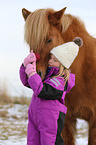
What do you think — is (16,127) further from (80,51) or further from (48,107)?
(48,107)

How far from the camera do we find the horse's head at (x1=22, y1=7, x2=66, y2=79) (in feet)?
7.43

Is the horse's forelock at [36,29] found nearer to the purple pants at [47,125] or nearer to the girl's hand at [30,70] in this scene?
the girl's hand at [30,70]

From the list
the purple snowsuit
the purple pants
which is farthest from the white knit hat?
Result: the purple pants

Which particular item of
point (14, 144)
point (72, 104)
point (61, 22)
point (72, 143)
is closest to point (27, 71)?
point (61, 22)

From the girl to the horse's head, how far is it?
0.26ft

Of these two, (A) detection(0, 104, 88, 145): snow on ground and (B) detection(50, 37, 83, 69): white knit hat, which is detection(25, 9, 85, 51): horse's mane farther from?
(A) detection(0, 104, 88, 145): snow on ground

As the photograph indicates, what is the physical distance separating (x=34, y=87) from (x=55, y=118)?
14.5 inches

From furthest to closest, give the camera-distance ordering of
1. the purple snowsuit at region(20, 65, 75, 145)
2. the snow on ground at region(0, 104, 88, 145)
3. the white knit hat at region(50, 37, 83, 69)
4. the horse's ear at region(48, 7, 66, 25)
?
the snow on ground at region(0, 104, 88, 145), the horse's ear at region(48, 7, 66, 25), the white knit hat at region(50, 37, 83, 69), the purple snowsuit at region(20, 65, 75, 145)

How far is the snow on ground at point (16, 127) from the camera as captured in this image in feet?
13.4

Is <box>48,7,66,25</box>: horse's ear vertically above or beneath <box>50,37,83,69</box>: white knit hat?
above

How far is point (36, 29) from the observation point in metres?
2.30

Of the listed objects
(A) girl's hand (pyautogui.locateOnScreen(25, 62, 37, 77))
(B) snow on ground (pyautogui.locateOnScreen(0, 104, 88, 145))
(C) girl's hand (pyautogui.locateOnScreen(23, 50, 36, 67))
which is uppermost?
(C) girl's hand (pyautogui.locateOnScreen(23, 50, 36, 67))

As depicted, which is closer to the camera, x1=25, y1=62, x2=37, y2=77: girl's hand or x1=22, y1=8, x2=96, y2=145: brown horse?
x1=25, y1=62, x2=37, y2=77: girl's hand

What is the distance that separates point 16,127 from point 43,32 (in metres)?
3.21
